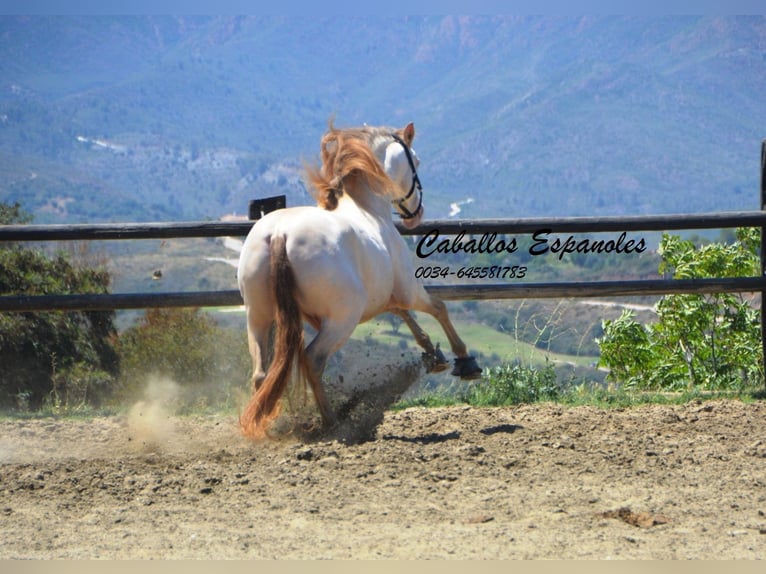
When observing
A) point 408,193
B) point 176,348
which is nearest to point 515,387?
point 408,193

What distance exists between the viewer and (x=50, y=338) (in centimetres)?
1218

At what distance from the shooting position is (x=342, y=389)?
252 inches

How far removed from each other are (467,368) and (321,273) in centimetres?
173

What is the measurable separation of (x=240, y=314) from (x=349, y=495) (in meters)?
50.2

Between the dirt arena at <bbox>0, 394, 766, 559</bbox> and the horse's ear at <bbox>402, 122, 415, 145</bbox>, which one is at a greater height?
the horse's ear at <bbox>402, 122, 415, 145</bbox>

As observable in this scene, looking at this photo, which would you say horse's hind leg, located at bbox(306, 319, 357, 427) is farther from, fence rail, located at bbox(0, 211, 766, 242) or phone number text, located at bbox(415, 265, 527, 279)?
phone number text, located at bbox(415, 265, 527, 279)

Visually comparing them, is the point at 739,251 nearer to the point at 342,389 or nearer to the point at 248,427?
the point at 342,389

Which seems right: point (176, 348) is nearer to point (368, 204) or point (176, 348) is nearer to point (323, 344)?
point (368, 204)

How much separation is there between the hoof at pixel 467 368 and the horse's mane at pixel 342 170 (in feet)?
4.35

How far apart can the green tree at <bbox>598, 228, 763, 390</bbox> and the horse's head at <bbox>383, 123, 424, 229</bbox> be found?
2464mm

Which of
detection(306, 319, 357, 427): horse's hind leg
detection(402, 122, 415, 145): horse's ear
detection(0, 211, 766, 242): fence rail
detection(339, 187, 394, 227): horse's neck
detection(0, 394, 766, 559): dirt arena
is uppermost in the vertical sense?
detection(402, 122, 415, 145): horse's ear

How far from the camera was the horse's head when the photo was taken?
6.73m

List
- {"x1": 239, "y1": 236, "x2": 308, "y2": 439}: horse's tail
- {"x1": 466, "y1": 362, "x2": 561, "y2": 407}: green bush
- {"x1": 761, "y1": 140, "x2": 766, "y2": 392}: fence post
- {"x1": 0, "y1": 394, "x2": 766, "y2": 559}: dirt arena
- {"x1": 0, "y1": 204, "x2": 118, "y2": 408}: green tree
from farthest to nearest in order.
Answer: {"x1": 0, "y1": 204, "x2": 118, "y2": 408}: green tree
{"x1": 761, "y1": 140, "x2": 766, "y2": 392}: fence post
{"x1": 466, "y1": 362, "x2": 561, "y2": 407}: green bush
{"x1": 239, "y1": 236, "x2": 308, "y2": 439}: horse's tail
{"x1": 0, "y1": 394, "x2": 766, "y2": 559}: dirt arena

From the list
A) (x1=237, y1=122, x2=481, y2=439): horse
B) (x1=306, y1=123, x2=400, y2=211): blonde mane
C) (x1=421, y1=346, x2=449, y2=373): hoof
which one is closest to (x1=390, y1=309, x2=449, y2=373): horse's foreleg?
(x1=421, y1=346, x2=449, y2=373): hoof
